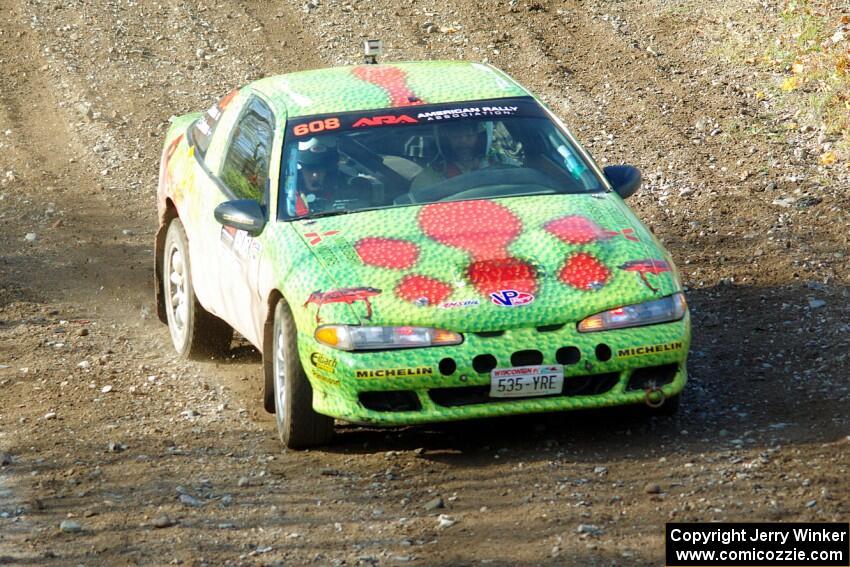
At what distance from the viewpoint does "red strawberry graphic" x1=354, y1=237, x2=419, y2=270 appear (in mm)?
6724

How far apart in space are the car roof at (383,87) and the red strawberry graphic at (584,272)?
152 centimetres

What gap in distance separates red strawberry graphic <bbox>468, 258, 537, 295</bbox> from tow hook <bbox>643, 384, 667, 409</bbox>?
27.4 inches

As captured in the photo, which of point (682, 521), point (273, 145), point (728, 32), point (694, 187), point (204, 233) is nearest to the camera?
point (682, 521)

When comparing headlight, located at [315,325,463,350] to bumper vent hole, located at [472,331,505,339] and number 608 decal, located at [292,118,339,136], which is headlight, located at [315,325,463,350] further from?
number 608 decal, located at [292,118,339,136]

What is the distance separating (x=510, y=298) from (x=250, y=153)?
2118 mm

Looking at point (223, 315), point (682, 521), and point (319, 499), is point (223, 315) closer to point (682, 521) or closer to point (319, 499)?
point (319, 499)

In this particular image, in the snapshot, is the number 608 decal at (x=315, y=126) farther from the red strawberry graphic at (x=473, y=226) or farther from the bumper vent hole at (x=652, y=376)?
the bumper vent hole at (x=652, y=376)

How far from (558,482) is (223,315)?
2522mm

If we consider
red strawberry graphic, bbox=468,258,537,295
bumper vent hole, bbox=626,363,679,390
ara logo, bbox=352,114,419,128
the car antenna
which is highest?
ara logo, bbox=352,114,419,128

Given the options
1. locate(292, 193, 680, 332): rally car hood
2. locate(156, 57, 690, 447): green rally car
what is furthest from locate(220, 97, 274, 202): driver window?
locate(292, 193, 680, 332): rally car hood

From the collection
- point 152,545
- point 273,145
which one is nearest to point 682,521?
point 152,545

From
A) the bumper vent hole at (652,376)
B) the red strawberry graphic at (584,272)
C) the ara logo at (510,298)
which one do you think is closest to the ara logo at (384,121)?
the red strawberry graphic at (584,272)

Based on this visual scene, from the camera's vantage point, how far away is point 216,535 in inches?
235

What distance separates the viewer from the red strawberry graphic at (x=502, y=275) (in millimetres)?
6535
